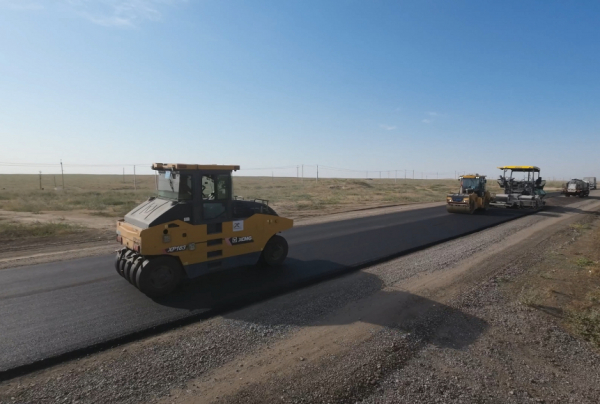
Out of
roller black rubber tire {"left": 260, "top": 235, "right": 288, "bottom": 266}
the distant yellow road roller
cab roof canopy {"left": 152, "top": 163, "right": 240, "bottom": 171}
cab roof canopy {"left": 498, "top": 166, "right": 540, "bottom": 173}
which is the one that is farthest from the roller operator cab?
cab roof canopy {"left": 498, "top": 166, "right": 540, "bottom": 173}

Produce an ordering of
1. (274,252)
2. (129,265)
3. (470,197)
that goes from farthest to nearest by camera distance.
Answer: (470,197), (274,252), (129,265)

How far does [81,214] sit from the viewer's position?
20.6 meters

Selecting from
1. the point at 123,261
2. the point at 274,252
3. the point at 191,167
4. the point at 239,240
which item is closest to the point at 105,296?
the point at 123,261

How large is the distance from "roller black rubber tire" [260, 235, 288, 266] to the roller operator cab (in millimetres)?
541

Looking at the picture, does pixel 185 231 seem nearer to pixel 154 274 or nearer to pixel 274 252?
pixel 154 274

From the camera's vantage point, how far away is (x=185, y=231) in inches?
274

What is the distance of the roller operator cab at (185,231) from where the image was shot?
6.71 metres

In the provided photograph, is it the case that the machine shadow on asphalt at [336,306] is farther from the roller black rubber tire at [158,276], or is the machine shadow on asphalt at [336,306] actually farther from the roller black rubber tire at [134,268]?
the roller black rubber tire at [134,268]

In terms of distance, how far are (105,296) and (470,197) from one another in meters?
19.3

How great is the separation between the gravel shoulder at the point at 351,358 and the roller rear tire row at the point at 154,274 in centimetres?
151

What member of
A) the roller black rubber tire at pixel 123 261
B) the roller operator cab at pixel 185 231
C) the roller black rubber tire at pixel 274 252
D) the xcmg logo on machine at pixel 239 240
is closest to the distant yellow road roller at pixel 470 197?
the roller black rubber tire at pixel 274 252

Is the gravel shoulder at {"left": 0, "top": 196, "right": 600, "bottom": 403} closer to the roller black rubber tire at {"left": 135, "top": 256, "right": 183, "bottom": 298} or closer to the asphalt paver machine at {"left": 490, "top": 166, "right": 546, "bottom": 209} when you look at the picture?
the roller black rubber tire at {"left": 135, "top": 256, "right": 183, "bottom": 298}

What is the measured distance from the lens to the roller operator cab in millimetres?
6707

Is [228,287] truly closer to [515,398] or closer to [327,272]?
[327,272]
